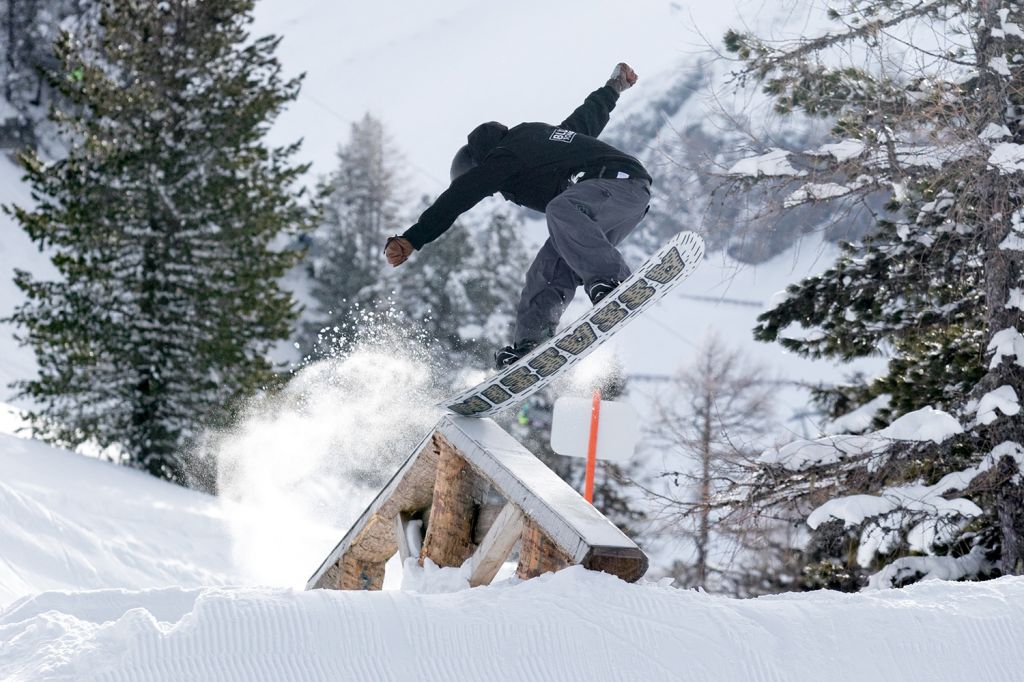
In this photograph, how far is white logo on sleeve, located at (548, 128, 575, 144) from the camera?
516 cm

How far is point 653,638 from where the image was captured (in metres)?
2.86

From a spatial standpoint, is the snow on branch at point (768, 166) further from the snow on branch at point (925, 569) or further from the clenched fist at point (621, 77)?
the snow on branch at point (925, 569)

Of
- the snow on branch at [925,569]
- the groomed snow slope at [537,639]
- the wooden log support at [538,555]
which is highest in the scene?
the snow on branch at [925,569]

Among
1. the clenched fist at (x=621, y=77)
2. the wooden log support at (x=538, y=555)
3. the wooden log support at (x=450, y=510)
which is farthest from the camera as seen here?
the clenched fist at (x=621, y=77)

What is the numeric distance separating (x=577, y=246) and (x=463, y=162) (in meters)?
0.86

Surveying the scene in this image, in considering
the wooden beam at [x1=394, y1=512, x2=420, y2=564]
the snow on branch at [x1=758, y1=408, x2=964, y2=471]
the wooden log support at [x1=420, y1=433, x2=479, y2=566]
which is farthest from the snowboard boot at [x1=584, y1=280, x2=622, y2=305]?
the snow on branch at [x1=758, y1=408, x2=964, y2=471]

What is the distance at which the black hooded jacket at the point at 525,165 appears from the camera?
4965mm

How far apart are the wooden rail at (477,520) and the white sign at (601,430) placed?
175cm

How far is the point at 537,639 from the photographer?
9.24ft

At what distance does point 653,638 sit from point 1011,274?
6.03 metres

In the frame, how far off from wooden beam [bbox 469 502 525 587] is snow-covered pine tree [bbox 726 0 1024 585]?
337cm

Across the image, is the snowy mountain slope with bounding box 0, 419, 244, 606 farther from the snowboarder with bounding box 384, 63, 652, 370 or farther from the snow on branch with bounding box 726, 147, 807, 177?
the snow on branch with bounding box 726, 147, 807, 177

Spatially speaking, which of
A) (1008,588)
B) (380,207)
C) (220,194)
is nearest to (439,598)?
(1008,588)

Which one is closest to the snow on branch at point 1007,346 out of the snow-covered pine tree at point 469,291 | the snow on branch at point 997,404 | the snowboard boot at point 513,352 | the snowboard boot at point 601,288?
the snow on branch at point 997,404
